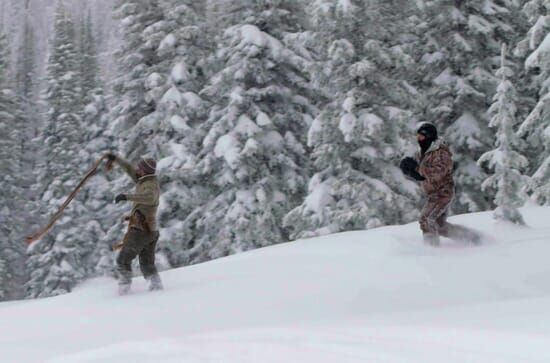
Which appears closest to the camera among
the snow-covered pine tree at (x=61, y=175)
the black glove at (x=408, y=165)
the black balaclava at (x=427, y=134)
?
the black glove at (x=408, y=165)

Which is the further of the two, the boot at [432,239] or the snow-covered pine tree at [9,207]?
the snow-covered pine tree at [9,207]

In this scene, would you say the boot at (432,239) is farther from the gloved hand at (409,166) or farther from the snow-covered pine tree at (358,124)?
the snow-covered pine tree at (358,124)

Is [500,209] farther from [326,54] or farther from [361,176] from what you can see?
[326,54]

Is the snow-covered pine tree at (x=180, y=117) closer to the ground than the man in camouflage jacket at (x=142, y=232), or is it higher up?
closer to the ground

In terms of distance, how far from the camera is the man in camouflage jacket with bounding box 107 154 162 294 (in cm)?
866

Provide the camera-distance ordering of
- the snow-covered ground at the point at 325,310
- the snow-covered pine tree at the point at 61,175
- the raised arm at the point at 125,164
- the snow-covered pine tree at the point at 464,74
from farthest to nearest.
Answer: the snow-covered pine tree at the point at 61,175
the snow-covered pine tree at the point at 464,74
the raised arm at the point at 125,164
the snow-covered ground at the point at 325,310

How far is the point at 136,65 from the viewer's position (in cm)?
2477

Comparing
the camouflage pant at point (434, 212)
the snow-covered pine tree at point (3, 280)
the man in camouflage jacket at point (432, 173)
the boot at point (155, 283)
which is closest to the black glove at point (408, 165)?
the man in camouflage jacket at point (432, 173)

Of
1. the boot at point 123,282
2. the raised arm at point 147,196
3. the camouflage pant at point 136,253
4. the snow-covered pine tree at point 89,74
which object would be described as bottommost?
the snow-covered pine tree at point 89,74

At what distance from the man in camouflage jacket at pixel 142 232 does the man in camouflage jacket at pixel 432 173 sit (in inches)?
143

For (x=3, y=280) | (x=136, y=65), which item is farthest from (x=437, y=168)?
(x=3, y=280)

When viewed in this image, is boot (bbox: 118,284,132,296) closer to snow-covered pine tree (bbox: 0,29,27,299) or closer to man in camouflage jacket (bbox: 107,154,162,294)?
man in camouflage jacket (bbox: 107,154,162,294)

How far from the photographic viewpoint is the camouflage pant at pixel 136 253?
866 centimetres

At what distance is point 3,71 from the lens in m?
41.0
